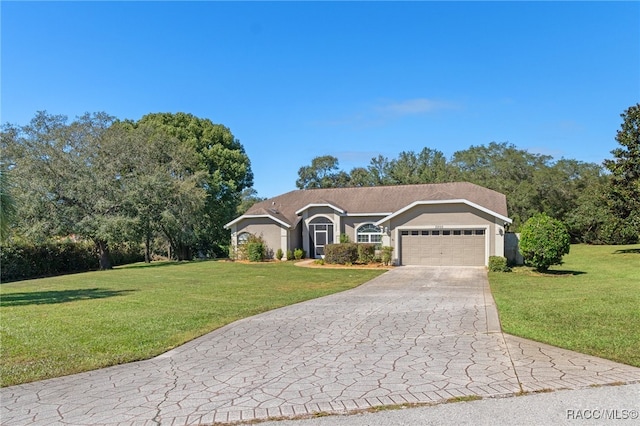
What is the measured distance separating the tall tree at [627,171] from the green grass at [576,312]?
1148cm

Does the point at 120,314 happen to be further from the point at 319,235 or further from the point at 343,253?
the point at 319,235

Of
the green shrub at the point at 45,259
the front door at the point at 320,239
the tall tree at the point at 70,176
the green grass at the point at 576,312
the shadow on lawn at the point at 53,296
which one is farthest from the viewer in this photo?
the front door at the point at 320,239

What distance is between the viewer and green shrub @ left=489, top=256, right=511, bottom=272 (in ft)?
64.2

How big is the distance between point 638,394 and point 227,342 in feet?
18.3

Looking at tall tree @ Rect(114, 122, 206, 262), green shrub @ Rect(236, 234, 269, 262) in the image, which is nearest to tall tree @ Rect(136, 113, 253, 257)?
tall tree @ Rect(114, 122, 206, 262)

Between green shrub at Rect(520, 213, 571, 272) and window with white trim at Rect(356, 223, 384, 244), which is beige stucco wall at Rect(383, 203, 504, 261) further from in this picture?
window with white trim at Rect(356, 223, 384, 244)

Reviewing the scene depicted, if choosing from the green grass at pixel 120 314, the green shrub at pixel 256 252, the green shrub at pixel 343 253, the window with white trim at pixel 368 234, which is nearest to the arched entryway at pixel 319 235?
the window with white trim at pixel 368 234

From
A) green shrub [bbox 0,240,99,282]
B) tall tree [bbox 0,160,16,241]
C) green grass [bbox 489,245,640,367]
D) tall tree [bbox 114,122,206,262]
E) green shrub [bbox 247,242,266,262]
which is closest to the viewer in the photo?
green grass [bbox 489,245,640,367]

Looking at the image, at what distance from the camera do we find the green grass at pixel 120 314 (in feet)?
21.0

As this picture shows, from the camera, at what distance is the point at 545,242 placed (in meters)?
17.4

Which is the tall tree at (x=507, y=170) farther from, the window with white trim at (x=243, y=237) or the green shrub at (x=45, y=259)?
the green shrub at (x=45, y=259)

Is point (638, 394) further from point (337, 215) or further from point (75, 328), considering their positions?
point (337, 215)

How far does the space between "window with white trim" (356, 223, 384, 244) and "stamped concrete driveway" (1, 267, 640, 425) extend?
64.2ft

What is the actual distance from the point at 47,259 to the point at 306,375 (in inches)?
1019
